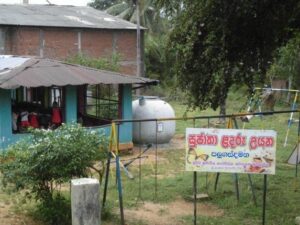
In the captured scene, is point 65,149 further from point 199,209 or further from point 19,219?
point 199,209

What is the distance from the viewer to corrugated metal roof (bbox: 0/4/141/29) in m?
31.7

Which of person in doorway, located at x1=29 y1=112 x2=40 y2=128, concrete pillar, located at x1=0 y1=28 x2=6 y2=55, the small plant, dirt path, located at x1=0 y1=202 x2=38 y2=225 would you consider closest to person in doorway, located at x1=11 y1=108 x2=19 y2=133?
person in doorway, located at x1=29 y1=112 x2=40 y2=128

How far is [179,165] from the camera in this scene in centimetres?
1473

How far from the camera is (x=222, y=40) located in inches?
370

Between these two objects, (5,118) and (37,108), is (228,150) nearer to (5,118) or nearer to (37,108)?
(5,118)

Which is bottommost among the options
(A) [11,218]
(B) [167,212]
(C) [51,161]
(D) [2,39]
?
(B) [167,212]

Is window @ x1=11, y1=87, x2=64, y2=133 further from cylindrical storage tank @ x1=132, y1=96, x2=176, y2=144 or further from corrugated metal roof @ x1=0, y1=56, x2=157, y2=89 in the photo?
cylindrical storage tank @ x1=132, y1=96, x2=176, y2=144

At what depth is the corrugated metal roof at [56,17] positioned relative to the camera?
31672 millimetres

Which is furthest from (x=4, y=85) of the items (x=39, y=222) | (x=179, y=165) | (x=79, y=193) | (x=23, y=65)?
(x=79, y=193)

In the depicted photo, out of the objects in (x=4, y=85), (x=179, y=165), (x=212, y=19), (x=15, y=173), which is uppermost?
(x=212, y=19)

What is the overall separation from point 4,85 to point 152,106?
568 centimetres

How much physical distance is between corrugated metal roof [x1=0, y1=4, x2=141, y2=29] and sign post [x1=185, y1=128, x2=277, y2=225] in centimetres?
2497

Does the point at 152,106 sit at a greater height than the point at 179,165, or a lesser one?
greater

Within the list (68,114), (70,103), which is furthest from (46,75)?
(68,114)
